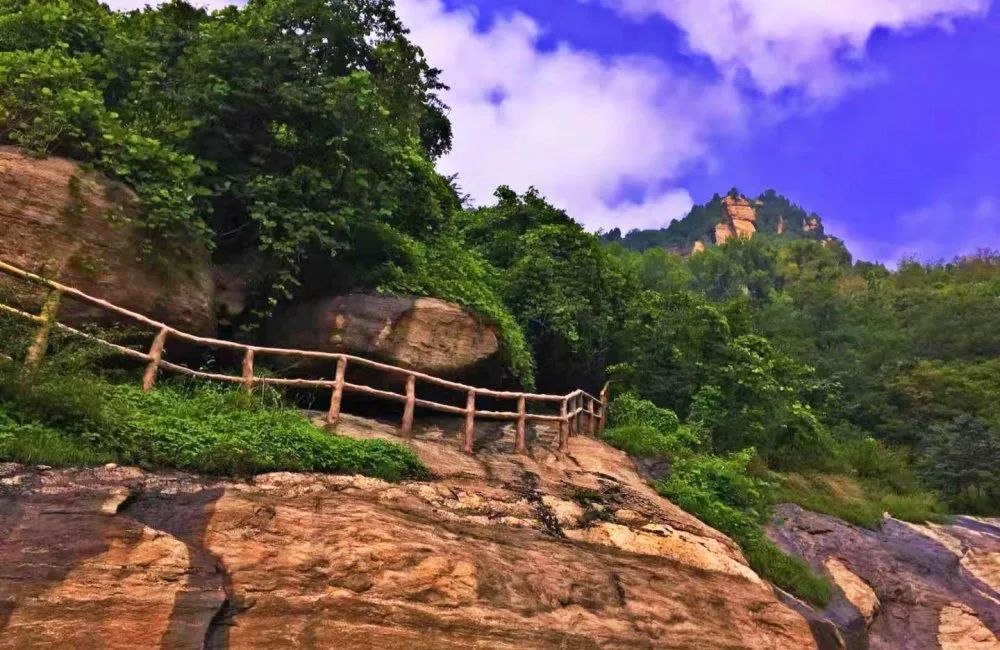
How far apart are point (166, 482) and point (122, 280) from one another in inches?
177

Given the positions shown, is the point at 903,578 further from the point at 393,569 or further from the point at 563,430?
the point at 393,569

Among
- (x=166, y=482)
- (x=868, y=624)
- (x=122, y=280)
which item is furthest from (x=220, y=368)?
(x=868, y=624)

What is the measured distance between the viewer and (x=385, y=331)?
41.4 ft

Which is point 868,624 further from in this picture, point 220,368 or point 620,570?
point 220,368

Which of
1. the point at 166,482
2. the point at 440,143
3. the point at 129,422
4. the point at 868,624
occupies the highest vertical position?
the point at 440,143

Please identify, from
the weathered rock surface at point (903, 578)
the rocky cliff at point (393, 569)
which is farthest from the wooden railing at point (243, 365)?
the weathered rock surface at point (903, 578)

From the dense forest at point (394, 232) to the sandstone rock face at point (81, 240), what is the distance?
32 centimetres

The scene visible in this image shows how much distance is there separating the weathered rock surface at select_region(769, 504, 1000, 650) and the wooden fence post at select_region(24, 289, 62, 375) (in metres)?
10.3

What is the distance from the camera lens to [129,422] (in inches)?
287

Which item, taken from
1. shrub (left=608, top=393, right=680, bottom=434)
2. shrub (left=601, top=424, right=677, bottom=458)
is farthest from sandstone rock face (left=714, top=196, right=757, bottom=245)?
shrub (left=601, top=424, right=677, bottom=458)

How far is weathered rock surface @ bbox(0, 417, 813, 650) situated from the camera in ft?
17.0

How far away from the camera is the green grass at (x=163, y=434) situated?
Result: 6699 mm

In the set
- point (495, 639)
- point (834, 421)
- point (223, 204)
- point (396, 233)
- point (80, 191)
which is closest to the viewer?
point (495, 639)

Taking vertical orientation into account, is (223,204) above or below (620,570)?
above
